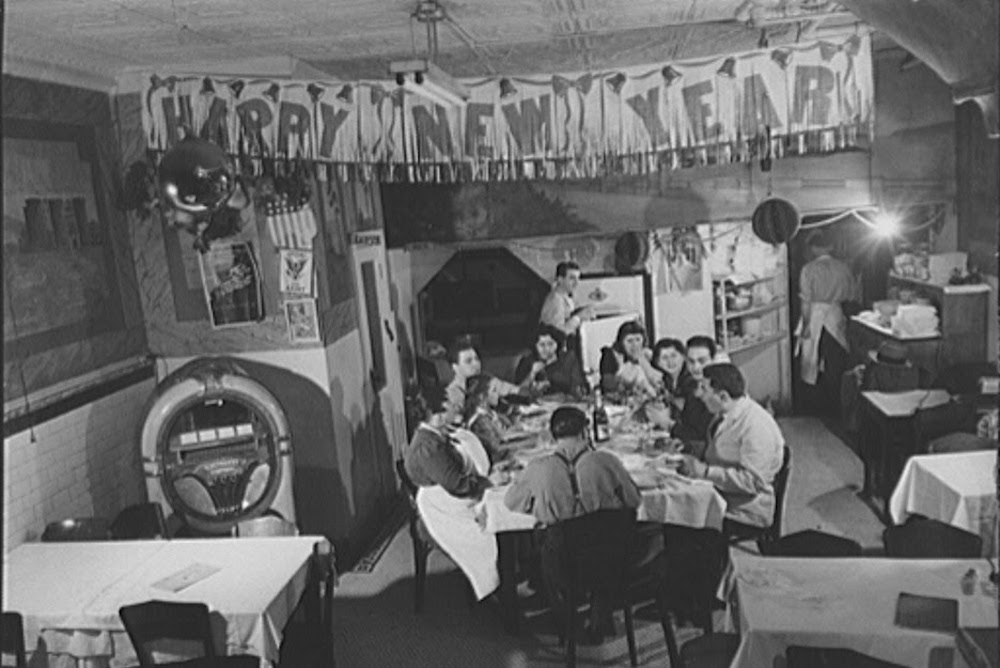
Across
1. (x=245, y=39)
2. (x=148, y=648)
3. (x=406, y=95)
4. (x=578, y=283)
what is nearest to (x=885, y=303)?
(x=578, y=283)

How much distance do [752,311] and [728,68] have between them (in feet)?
20.0

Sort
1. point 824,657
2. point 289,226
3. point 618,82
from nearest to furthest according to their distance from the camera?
point 824,657 → point 618,82 → point 289,226

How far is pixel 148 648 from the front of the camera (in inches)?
169

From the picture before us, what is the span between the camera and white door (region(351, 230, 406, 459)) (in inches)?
333

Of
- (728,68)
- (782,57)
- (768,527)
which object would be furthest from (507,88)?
(768,527)

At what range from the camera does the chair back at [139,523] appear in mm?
6031

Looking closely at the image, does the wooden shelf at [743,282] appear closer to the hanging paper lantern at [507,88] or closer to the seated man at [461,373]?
the seated man at [461,373]

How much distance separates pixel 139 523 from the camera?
6086mm

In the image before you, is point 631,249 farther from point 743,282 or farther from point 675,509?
point 675,509

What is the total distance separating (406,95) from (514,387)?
12.6 ft

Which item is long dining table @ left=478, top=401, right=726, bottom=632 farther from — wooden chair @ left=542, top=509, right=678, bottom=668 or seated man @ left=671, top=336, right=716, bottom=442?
seated man @ left=671, top=336, right=716, bottom=442

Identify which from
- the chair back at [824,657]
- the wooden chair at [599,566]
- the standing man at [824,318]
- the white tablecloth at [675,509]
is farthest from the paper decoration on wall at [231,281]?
the standing man at [824,318]

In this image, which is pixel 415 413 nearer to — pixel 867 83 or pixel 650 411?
pixel 650 411

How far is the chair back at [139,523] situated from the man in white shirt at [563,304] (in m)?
5.06
